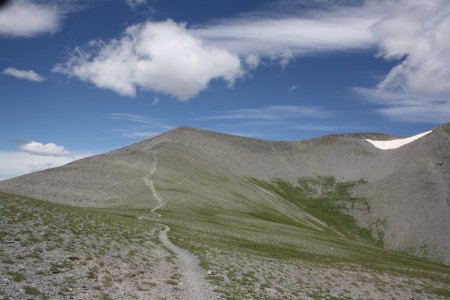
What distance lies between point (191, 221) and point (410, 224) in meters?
135

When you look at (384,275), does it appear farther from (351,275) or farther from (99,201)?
(99,201)

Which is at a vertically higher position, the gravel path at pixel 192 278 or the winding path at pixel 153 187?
the winding path at pixel 153 187

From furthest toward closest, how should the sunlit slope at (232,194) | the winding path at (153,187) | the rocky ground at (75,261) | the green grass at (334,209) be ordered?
the green grass at (334,209) < the sunlit slope at (232,194) < the winding path at (153,187) < the rocky ground at (75,261)

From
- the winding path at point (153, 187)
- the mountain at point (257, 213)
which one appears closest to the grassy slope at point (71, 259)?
the mountain at point (257, 213)

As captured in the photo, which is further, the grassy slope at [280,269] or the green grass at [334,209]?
the green grass at [334,209]

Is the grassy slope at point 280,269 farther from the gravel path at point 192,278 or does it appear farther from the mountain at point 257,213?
the gravel path at point 192,278

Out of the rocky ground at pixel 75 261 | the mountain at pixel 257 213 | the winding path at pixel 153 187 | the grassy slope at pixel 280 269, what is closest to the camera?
the rocky ground at pixel 75 261

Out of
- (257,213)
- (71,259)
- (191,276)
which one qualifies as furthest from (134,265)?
(257,213)

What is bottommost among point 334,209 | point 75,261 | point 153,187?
point 334,209

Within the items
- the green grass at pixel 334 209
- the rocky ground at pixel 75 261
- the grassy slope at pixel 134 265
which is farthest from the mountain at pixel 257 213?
the rocky ground at pixel 75 261

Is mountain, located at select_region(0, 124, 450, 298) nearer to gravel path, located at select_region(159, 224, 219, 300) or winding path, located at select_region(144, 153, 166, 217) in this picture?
winding path, located at select_region(144, 153, 166, 217)

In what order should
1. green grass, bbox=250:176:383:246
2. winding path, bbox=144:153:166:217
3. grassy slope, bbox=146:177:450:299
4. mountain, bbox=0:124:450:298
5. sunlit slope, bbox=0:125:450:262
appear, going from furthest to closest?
1. green grass, bbox=250:176:383:246
2. sunlit slope, bbox=0:125:450:262
3. winding path, bbox=144:153:166:217
4. mountain, bbox=0:124:450:298
5. grassy slope, bbox=146:177:450:299

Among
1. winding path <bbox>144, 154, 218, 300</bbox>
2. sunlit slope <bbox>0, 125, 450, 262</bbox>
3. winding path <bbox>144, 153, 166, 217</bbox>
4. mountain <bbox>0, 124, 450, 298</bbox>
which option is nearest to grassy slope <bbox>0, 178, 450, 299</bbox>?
mountain <bbox>0, 124, 450, 298</bbox>

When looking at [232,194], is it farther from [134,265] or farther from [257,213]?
[134,265]
